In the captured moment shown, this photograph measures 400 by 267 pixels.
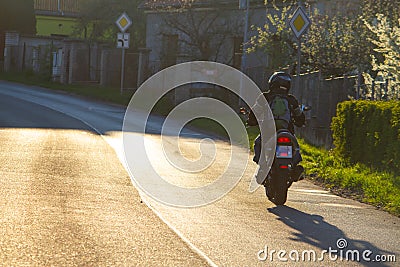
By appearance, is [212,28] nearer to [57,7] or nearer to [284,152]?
[284,152]

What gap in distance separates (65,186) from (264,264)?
504 cm

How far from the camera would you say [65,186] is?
39.1ft

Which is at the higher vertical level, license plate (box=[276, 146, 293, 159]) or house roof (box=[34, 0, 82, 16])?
house roof (box=[34, 0, 82, 16])

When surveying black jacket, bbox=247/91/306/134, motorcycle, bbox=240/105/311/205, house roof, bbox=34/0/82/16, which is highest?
house roof, bbox=34/0/82/16

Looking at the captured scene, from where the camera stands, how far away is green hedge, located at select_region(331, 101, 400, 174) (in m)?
14.1

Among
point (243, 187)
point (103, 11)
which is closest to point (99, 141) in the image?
point (243, 187)

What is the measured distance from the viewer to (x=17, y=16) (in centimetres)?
6494

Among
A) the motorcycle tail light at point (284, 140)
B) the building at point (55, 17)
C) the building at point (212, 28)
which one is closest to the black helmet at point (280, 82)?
the motorcycle tail light at point (284, 140)

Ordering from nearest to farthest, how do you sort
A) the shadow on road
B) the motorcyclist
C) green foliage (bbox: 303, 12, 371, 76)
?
1. the shadow on road
2. the motorcyclist
3. green foliage (bbox: 303, 12, 371, 76)

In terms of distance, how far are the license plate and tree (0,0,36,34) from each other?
5511cm

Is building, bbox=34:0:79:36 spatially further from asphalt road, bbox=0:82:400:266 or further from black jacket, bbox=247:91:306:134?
black jacket, bbox=247:91:306:134

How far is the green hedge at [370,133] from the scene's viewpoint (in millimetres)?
14102

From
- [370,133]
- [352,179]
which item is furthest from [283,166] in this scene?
[370,133]

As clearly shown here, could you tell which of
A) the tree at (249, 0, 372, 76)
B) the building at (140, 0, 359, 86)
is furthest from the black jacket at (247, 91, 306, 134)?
the building at (140, 0, 359, 86)
